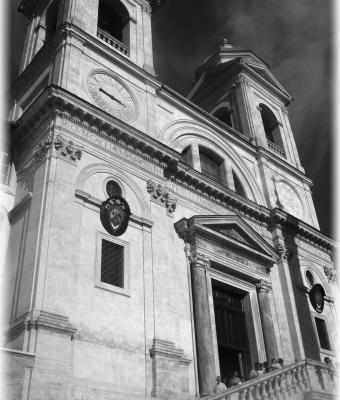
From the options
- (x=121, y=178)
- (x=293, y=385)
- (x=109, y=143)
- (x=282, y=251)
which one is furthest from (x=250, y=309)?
(x=109, y=143)

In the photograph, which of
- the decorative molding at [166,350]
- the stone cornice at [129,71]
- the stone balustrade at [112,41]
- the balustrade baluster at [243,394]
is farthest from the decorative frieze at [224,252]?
the stone balustrade at [112,41]

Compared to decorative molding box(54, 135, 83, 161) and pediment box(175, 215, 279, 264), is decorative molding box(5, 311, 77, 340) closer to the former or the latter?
decorative molding box(54, 135, 83, 161)

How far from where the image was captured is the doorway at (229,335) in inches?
633

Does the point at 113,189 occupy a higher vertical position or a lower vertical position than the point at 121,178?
lower

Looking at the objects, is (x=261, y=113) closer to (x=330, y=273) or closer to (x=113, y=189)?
(x=330, y=273)

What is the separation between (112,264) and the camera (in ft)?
45.1

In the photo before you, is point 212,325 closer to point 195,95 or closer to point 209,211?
point 209,211

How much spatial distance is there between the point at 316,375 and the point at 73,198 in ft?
26.3

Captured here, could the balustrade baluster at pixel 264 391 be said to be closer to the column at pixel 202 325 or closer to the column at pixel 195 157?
the column at pixel 202 325

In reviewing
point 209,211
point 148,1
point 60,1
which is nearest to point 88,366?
point 209,211

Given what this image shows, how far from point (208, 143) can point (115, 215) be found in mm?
8068

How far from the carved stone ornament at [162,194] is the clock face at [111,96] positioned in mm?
2790

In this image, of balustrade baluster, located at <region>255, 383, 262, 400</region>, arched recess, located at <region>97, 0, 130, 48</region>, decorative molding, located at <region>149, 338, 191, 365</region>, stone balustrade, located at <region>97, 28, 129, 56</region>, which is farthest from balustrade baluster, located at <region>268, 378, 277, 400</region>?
arched recess, located at <region>97, 0, 130, 48</region>

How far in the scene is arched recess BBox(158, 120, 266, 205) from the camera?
64.2 ft
